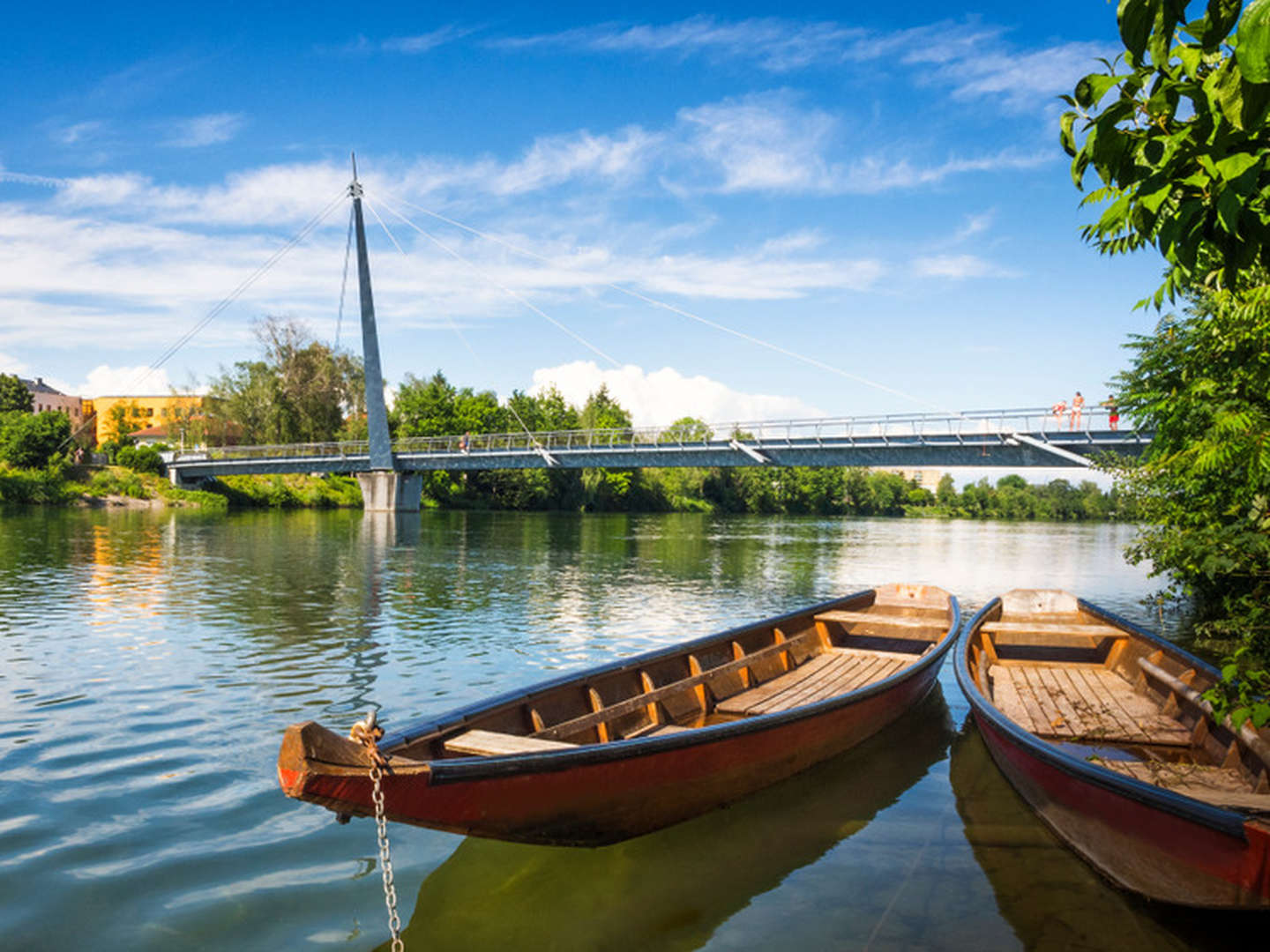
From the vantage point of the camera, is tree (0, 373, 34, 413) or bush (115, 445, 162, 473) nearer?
bush (115, 445, 162, 473)

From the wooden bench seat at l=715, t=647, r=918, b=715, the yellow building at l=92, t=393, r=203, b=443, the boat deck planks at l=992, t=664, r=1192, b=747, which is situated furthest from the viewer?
the yellow building at l=92, t=393, r=203, b=443

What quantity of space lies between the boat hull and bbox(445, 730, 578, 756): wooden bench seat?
6.7 inches

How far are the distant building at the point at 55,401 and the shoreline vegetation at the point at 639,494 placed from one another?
63.8 metres

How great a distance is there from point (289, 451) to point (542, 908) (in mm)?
69832

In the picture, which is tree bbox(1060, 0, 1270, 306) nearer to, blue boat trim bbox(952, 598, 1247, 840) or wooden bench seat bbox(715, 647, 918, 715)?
blue boat trim bbox(952, 598, 1247, 840)

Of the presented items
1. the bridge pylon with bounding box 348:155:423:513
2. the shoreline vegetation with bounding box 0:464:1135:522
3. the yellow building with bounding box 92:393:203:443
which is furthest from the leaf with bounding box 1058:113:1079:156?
the yellow building with bounding box 92:393:203:443

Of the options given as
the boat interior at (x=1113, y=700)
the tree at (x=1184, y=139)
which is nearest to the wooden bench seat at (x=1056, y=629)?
the boat interior at (x=1113, y=700)

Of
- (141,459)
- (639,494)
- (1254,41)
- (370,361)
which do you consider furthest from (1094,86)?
(639,494)

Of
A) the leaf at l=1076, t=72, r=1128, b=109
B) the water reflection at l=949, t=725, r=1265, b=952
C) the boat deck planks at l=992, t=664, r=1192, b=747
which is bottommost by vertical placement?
the water reflection at l=949, t=725, r=1265, b=952

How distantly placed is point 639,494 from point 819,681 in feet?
272

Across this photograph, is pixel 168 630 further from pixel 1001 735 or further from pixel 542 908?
pixel 1001 735

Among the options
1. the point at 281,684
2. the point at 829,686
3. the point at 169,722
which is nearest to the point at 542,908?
the point at 829,686

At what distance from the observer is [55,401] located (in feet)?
401

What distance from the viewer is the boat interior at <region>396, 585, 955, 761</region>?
6.54 meters
